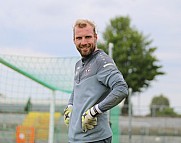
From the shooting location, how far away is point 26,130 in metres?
11.6

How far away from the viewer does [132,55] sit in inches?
1325

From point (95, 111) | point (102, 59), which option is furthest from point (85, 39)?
point (95, 111)

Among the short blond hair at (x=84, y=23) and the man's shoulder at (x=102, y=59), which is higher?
the short blond hair at (x=84, y=23)

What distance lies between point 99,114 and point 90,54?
0.35 m

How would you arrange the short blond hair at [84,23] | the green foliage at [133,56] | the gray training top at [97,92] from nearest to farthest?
the gray training top at [97,92], the short blond hair at [84,23], the green foliage at [133,56]

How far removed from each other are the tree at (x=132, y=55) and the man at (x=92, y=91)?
30083 mm

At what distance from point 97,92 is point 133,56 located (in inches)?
1225

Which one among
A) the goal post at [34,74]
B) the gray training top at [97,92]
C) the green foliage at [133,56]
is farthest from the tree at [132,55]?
the gray training top at [97,92]

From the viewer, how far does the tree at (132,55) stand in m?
33.0

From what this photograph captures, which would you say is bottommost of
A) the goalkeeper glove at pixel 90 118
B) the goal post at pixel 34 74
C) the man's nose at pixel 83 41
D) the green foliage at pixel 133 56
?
the goalkeeper glove at pixel 90 118

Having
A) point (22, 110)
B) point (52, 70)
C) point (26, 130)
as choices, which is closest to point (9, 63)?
point (52, 70)

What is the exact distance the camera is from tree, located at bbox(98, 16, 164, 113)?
1300 inches

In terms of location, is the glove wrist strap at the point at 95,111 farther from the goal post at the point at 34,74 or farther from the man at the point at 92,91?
the goal post at the point at 34,74

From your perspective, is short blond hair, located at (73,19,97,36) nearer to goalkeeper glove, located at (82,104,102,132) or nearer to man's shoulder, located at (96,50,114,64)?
man's shoulder, located at (96,50,114,64)
